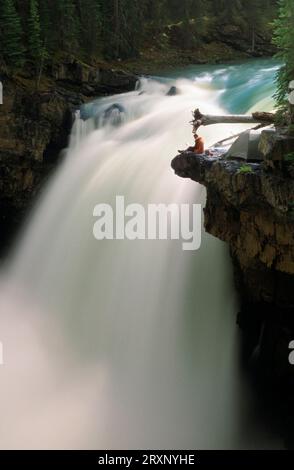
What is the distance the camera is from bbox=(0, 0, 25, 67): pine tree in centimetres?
2206

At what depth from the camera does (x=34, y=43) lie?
2331 cm

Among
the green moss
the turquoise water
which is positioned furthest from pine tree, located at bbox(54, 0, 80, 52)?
the green moss

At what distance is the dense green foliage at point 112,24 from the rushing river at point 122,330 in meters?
9.52

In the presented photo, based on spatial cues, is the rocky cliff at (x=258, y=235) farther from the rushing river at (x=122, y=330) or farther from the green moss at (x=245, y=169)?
the rushing river at (x=122, y=330)

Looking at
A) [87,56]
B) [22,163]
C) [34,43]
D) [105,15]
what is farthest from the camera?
[105,15]

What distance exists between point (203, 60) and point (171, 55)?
97.5 inches

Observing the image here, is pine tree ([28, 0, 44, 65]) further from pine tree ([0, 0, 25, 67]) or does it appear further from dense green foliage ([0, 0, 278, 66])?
pine tree ([0, 0, 25, 67])

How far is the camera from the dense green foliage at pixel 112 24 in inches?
910

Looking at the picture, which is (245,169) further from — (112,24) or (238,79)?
(112,24)

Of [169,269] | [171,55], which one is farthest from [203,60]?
[169,269]

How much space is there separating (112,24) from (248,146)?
25362 mm

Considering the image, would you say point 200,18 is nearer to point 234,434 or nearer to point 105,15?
point 105,15

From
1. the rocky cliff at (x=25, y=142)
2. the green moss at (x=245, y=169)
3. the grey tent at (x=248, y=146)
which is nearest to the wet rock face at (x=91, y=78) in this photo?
the rocky cliff at (x=25, y=142)

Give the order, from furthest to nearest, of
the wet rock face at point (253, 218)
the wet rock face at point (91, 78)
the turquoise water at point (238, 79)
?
the wet rock face at point (91, 78) < the turquoise water at point (238, 79) < the wet rock face at point (253, 218)
